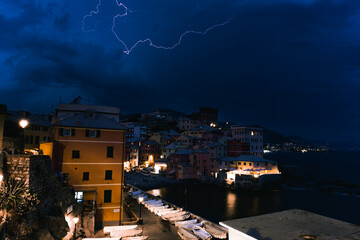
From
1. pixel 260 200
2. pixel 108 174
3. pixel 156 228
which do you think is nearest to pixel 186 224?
pixel 156 228

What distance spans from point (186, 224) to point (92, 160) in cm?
1402

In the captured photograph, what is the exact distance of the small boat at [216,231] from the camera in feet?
84.0

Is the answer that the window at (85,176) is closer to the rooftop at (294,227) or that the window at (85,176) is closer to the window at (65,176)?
the window at (65,176)

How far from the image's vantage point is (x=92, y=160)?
88.9 feet

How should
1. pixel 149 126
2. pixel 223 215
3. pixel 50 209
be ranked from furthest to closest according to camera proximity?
pixel 149 126 < pixel 223 215 < pixel 50 209

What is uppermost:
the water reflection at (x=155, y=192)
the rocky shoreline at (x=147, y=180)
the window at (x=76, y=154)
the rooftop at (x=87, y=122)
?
the rooftop at (x=87, y=122)

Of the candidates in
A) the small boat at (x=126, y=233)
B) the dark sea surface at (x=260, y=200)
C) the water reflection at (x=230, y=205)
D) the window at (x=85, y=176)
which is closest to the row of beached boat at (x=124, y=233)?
the small boat at (x=126, y=233)

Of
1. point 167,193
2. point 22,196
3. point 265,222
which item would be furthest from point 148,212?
point 265,222

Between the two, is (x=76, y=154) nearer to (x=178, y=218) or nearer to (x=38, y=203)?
(x=38, y=203)

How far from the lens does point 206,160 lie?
263ft

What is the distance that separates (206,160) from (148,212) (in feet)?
154

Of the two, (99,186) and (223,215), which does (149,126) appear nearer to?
(223,215)

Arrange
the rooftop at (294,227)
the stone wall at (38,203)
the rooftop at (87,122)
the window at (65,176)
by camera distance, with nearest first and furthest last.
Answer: the rooftop at (294,227), the stone wall at (38,203), the window at (65,176), the rooftop at (87,122)

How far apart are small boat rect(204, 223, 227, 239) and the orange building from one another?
34.7ft
